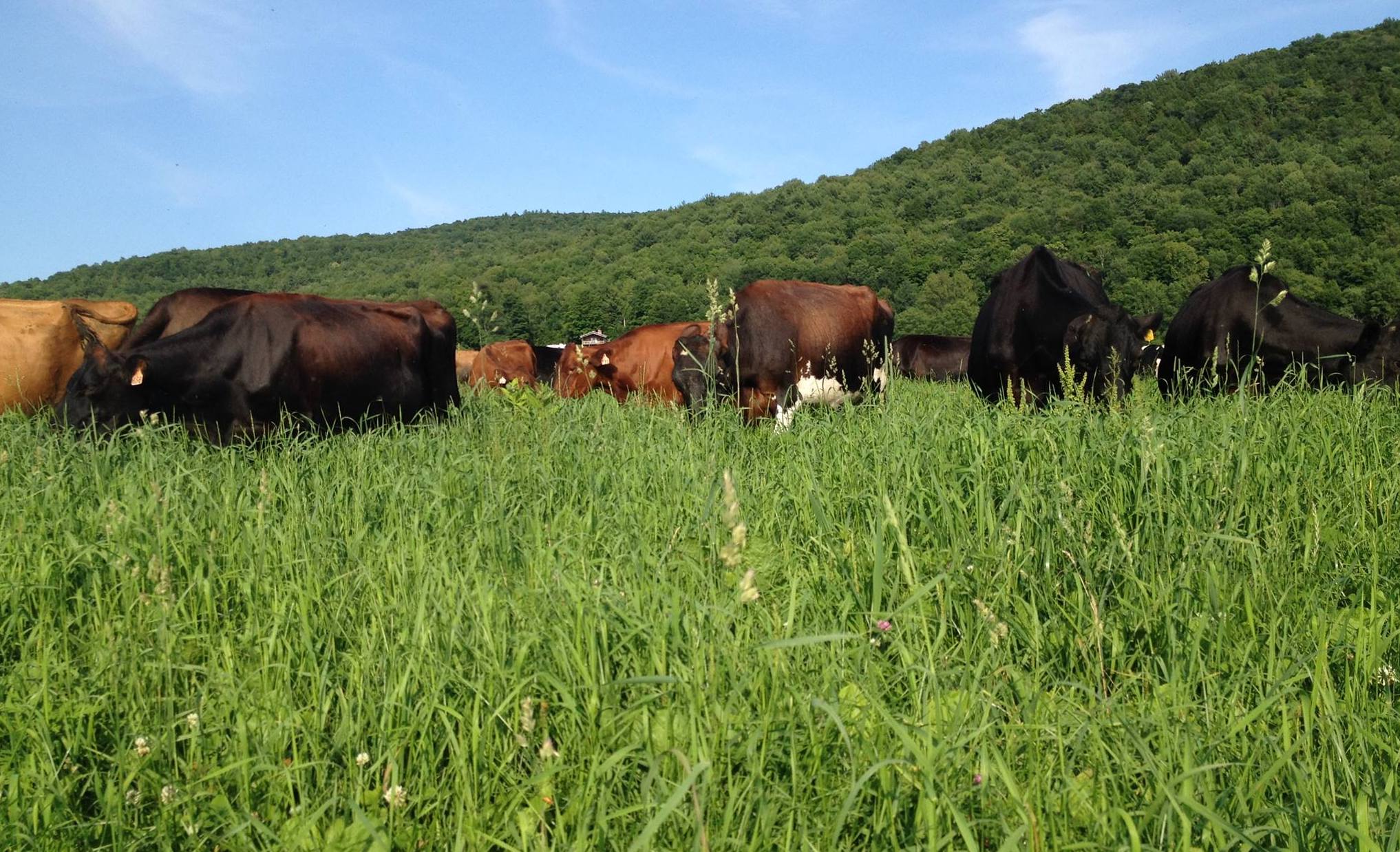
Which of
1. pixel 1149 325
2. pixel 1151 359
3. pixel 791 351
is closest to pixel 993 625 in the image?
pixel 791 351

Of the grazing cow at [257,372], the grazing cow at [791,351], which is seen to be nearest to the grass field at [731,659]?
the grazing cow at [257,372]

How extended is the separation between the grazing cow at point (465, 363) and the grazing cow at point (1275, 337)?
16.3 metres

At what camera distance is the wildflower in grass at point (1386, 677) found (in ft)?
8.23

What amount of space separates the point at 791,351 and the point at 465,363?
1833 centimetres

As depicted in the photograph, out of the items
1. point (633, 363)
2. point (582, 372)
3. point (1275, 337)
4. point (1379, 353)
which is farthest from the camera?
point (633, 363)

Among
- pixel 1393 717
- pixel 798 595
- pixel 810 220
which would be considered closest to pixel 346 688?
pixel 798 595

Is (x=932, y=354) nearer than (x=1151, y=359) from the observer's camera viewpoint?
Answer: No

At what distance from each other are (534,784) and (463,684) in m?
0.45

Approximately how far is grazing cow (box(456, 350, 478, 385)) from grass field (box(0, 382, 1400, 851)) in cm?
1931

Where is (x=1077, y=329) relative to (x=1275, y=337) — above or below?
above

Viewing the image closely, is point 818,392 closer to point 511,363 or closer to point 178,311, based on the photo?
point 178,311

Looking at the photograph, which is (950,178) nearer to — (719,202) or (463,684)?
(719,202)

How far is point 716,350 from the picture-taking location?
30.9ft

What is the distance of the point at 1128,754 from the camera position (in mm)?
2055
